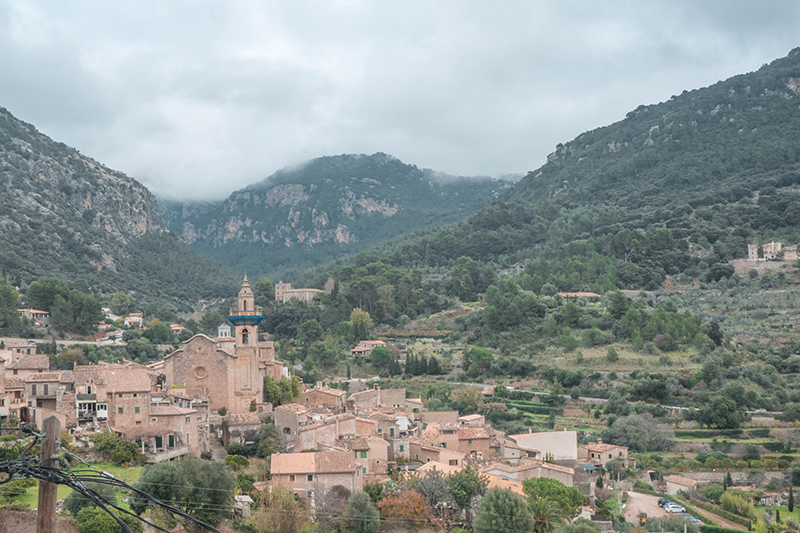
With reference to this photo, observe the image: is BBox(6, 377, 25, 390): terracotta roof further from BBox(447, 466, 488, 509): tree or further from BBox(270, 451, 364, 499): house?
BBox(447, 466, 488, 509): tree

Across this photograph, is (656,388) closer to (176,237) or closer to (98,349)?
(98,349)

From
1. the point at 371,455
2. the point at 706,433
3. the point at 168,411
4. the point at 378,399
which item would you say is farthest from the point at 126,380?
the point at 706,433

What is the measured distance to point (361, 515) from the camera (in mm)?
23750

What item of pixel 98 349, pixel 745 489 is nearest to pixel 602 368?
pixel 745 489

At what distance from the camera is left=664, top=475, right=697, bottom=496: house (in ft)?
114

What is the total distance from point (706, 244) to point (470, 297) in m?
27.1

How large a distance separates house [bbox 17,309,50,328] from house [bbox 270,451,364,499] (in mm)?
41988

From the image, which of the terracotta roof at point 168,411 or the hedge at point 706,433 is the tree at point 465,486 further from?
the hedge at point 706,433

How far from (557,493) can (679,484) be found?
1113 cm

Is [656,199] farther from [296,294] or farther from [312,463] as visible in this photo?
[312,463]

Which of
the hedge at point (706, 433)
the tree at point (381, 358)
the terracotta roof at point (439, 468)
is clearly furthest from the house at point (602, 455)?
the tree at point (381, 358)

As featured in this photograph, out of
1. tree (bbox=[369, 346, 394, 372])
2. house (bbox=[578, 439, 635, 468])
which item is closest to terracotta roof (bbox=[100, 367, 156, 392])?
house (bbox=[578, 439, 635, 468])

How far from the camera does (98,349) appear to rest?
52531mm

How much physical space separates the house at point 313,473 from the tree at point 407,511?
5.53 feet
